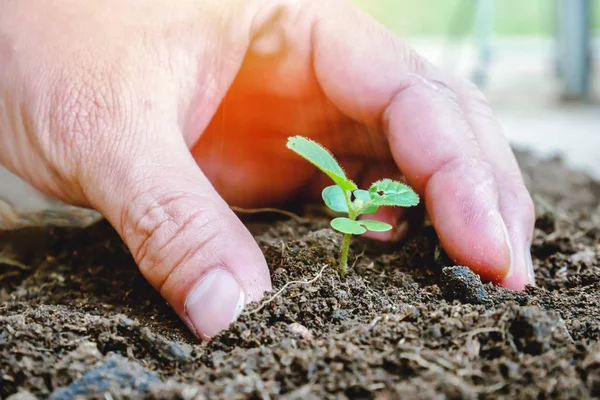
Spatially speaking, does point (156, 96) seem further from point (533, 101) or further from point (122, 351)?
point (533, 101)

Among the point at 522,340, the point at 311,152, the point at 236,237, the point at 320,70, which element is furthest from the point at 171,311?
the point at 320,70

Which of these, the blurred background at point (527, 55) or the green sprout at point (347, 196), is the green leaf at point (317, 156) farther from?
the blurred background at point (527, 55)

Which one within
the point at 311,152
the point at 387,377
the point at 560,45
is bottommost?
the point at 560,45

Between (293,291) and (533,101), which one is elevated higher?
(293,291)

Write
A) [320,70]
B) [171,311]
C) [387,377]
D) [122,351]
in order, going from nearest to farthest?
[387,377], [122,351], [171,311], [320,70]

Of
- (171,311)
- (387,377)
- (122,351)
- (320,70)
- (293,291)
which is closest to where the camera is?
(387,377)

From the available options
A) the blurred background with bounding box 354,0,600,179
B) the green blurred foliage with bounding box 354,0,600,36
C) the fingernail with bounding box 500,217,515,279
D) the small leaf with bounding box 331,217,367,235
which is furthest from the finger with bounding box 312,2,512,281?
the green blurred foliage with bounding box 354,0,600,36

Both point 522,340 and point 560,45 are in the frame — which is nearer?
point 522,340
